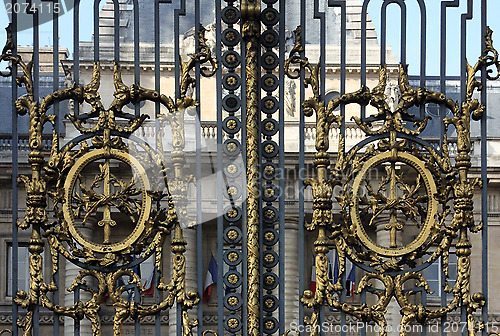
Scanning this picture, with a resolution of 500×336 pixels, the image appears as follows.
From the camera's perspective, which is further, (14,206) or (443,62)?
(443,62)

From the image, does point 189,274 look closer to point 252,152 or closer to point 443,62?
point 252,152

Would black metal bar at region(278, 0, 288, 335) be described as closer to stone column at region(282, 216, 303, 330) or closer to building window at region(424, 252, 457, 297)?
stone column at region(282, 216, 303, 330)

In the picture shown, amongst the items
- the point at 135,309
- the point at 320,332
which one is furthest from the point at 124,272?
the point at 320,332

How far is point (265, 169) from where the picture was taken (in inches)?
294

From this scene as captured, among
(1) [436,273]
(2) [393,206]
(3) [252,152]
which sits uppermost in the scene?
(3) [252,152]

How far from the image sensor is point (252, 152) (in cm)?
750

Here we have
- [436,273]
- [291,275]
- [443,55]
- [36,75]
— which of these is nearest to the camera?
[36,75]

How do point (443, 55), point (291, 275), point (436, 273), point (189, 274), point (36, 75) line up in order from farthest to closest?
point (436, 273) < point (189, 274) < point (291, 275) < point (443, 55) < point (36, 75)

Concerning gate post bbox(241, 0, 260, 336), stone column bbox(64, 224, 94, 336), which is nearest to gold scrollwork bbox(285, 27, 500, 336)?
gate post bbox(241, 0, 260, 336)

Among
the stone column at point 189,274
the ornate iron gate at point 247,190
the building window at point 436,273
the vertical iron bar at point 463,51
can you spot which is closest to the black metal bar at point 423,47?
the ornate iron gate at point 247,190

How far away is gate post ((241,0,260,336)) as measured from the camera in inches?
289

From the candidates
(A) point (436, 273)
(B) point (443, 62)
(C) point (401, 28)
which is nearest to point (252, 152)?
(C) point (401, 28)

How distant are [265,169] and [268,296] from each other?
896 millimetres

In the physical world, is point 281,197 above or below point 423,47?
below
